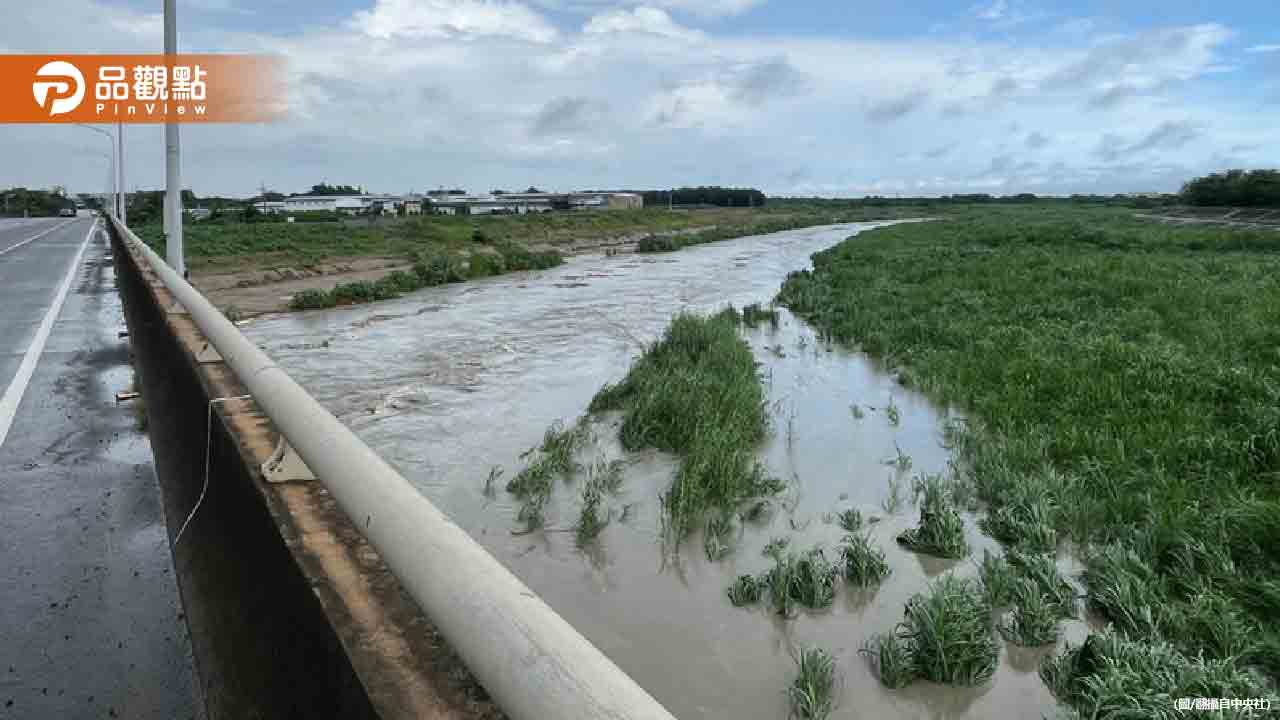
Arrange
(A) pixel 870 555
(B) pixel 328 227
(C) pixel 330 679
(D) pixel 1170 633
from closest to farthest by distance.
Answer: (C) pixel 330 679 → (D) pixel 1170 633 → (A) pixel 870 555 → (B) pixel 328 227

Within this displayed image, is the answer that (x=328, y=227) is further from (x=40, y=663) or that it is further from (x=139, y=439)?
(x=40, y=663)

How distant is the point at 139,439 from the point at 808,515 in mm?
5396

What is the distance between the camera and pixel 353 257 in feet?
119

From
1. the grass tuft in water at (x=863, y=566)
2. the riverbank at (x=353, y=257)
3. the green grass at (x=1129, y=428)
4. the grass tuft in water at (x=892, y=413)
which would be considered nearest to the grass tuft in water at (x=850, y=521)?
the grass tuft in water at (x=863, y=566)

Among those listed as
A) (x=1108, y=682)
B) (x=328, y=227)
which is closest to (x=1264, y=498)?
(x=1108, y=682)

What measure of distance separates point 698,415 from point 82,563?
545cm

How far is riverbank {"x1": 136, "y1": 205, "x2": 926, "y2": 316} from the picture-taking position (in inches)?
875

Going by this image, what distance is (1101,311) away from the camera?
591 inches

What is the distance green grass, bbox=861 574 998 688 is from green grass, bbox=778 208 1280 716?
1.42 ft

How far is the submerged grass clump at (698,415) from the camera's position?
662 centimetres

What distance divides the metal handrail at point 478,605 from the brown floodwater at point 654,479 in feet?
6.81

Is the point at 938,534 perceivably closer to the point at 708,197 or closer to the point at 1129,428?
the point at 1129,428

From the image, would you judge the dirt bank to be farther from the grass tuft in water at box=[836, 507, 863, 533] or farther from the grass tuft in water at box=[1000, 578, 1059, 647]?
the grass tuft in water at box=[1000, 578, 1059, 647]

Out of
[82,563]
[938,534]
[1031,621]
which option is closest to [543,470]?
[938,534]
